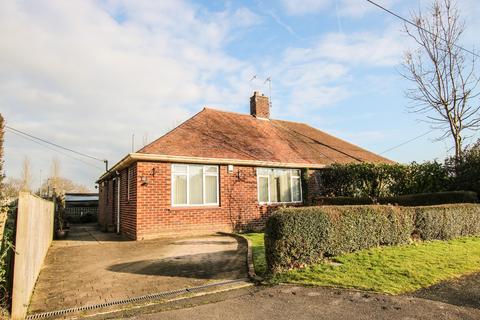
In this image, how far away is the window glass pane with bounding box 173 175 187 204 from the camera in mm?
13188

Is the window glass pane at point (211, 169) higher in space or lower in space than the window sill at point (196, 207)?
higher

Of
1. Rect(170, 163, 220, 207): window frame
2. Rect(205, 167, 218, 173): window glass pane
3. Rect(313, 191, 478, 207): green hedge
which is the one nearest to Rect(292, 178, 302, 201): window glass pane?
Rect(313, 191, 478, 207): green hedge

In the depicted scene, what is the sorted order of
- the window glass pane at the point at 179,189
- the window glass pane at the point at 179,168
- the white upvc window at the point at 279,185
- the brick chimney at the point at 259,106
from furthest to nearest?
the brick chimney at the point at 259,106 → the white upvc window at the point at 279,185 → the window glass pane at the point at 179,168 → the window glass pane at the point at 179,189

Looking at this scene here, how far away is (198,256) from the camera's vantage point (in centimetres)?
895

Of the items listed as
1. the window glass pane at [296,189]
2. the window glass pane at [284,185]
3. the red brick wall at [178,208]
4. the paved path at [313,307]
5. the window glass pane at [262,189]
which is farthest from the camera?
the window glass pane at [296,189]

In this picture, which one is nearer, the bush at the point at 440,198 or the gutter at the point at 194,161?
the gutter at the point at 194,161

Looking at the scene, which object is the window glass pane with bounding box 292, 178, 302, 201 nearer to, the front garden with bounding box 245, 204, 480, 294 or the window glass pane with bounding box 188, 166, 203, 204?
the window glass pane with bounding box 188, 166, 203, 204

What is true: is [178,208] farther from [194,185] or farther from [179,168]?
[179,168]

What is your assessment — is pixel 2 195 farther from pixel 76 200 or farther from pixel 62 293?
pixel 76 200

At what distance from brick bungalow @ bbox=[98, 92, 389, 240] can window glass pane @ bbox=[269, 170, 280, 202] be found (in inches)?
1.8

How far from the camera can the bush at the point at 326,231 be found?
278 inches

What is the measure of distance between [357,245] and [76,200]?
2826cm

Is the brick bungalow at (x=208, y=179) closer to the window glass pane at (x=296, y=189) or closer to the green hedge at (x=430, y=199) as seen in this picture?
the window glass pane at (x=296, y=189)

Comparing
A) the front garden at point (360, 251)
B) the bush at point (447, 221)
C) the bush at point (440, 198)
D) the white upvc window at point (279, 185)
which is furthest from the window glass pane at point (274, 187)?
the bush at point (447, 221)
